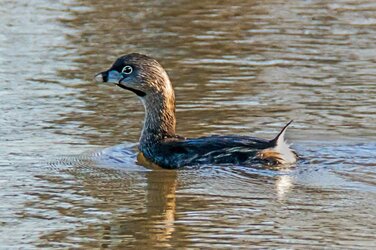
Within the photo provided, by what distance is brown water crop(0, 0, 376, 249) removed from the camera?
29.2 feet

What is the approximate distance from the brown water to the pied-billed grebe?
5.4 inches

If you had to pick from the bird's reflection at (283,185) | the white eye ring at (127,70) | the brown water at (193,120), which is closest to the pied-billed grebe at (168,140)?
the white eye ring at (127,70)

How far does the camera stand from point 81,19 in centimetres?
1784

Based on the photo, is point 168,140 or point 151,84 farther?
point 151,84

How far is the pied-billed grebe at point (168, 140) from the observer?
35.2 feet

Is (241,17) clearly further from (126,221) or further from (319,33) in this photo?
(126,221)

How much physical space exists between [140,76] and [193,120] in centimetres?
119

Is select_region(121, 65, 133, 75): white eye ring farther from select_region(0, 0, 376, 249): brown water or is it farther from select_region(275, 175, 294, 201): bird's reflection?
select_region(275, 175, 294, 201): bird's reflection

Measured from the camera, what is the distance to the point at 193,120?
1269 centimetres

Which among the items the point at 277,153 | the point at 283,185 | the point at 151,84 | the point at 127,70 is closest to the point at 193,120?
the point at 151,84

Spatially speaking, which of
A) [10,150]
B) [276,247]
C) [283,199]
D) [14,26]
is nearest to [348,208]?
[283,199]

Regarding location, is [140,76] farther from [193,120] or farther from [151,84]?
[193,120]

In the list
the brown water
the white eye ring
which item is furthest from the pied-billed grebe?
the brown water

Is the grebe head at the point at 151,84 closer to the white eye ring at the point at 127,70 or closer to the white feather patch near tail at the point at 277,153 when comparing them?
the white eye ring at the point at 127,70
